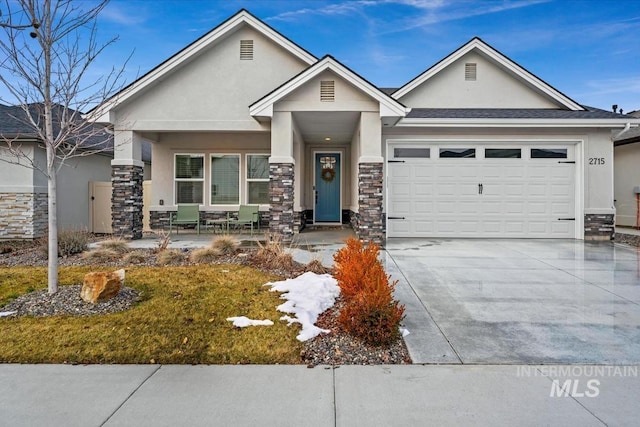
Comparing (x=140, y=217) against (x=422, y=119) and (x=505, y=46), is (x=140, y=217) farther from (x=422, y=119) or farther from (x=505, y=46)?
(x=505, y=46)

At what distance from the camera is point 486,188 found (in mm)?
10953

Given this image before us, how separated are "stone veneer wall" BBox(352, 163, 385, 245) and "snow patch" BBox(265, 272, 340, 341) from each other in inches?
147

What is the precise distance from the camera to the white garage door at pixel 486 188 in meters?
10.9

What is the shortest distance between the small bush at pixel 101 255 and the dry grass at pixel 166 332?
194 cm

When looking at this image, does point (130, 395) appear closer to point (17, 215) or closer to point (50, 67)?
point (50, 67)

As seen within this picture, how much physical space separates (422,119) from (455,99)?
2.65 metres

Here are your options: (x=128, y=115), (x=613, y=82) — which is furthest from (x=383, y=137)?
(x=613, y=82)

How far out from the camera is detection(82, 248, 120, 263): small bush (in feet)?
24.6

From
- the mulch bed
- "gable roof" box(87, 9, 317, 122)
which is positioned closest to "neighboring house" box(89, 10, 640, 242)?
"gable roof" box(87, 9, 317, 122)

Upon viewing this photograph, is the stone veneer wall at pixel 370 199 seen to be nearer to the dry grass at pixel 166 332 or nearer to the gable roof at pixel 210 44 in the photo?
the gable roof at pixel 210 44

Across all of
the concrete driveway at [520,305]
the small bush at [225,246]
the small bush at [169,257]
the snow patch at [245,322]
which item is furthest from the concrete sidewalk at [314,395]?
the small bush at [225,246]

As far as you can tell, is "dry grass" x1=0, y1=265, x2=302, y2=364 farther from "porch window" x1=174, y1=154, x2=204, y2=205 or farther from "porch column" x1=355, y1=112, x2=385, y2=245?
"porch window" x1=174, y1=154, x2=204, y2=205

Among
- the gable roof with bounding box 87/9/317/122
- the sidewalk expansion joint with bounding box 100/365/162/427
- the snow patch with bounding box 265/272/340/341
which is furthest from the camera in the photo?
the gable roof with bounding box 87/9/317/122

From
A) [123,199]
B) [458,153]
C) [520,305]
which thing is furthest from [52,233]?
[458,153]
